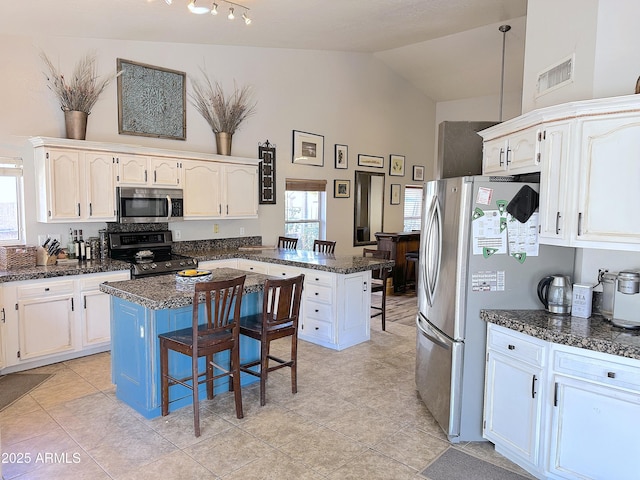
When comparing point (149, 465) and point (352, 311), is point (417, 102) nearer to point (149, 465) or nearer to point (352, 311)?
point (352, 311)

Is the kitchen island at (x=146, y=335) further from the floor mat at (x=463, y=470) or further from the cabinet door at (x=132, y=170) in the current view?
the floor mat at (x=463, y=470)

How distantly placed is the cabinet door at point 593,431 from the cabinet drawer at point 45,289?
4050 millimetres

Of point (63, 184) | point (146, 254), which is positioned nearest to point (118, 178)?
point (63, 184)

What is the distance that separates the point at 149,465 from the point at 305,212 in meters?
4.95

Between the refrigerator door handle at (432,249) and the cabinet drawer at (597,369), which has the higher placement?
the refrigerator door handle at (432,249)

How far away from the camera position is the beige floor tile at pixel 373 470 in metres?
2.55

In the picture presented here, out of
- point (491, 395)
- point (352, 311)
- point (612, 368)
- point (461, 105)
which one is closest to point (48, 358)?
point (352, 311)

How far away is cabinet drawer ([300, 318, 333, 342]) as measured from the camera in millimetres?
4703

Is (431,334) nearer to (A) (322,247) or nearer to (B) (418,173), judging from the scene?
(A) (322,247)

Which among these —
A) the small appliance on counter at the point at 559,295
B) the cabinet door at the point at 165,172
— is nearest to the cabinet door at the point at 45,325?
the cabinet door at the point at 165,172

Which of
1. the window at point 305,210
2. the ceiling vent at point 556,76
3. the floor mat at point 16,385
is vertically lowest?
the floor mat at point 16,385

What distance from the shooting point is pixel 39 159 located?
4.27 metres

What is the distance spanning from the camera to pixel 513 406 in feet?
8.75

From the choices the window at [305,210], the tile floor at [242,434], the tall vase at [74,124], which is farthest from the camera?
the window at [305,210]
